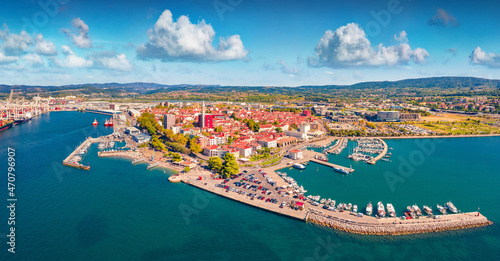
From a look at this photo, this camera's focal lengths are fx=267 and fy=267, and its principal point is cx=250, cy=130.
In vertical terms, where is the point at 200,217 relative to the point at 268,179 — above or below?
below

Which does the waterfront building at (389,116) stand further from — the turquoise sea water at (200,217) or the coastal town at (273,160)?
the turquoise sea water at (200,217)

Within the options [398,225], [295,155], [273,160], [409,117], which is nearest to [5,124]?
[273,160]

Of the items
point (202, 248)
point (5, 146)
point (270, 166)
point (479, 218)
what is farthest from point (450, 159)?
point (5, 146)

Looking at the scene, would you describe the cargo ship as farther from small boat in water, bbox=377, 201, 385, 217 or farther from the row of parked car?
small boat in water, bbox=377, 201, 385, 217

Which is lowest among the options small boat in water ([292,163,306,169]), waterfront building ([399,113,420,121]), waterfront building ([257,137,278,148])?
small boat in water ([292,163,306,169])

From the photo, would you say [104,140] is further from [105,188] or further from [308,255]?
[308,255]

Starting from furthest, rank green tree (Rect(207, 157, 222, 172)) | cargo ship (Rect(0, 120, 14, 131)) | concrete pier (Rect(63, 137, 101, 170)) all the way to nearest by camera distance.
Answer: cargo ship (Rect(0, 120, 14, 131)), concrete pier (Rect(63, 137, 101, 170)), green tree (Rect(207, 157, 222, 172))

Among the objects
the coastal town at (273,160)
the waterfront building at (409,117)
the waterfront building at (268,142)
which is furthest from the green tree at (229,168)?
the waterfront building at (409,117)

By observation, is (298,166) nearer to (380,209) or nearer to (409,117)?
(380,209)

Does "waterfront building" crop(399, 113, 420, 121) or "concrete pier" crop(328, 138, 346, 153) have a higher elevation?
"waterfront building" crop(399, 113, 420, 121)

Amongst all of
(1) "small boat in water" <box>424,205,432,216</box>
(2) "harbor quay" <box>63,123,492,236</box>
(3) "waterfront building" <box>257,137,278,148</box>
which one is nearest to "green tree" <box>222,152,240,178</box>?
(2) "harbor quay" <box>63,123,492,236</box>
